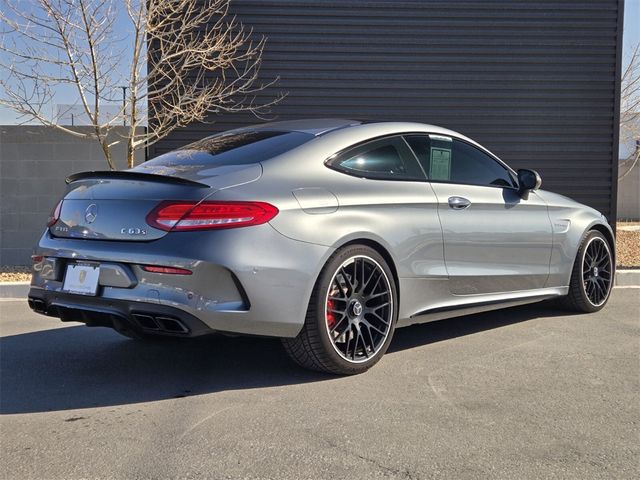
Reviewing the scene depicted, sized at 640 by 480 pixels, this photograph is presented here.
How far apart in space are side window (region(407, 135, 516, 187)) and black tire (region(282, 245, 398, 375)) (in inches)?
38.4

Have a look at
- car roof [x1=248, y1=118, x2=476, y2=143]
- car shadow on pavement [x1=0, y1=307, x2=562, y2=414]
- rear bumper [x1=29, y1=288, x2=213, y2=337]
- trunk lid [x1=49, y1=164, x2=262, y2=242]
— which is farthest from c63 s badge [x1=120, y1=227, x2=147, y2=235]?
car roof [x1=248, y1=118, x2=476, y2=143]

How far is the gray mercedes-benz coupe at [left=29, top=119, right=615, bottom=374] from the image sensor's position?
3387 mm

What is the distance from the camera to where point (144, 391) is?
Answer: 12.0 ft

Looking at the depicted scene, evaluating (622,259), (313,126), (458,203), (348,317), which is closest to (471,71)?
(622,259)

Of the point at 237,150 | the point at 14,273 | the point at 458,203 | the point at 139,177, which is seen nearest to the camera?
the point at 139,177

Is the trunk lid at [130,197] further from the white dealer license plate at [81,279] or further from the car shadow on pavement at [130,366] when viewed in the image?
the car shadow on pavement at [130,366]

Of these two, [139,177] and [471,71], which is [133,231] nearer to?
[139,177]

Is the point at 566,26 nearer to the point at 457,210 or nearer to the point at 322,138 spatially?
the point at 457,210

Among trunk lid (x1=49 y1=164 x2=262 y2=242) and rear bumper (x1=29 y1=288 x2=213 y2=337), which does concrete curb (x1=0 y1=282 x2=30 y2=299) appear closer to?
trunk lid (x1=49 y1=164 x2=262 y2=242)

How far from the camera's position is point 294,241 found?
353 cm

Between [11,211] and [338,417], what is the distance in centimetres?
795

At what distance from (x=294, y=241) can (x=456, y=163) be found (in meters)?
1.84

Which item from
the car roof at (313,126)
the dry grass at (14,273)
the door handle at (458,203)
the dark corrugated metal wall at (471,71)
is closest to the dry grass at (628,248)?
the dark corrugated metal wall at (471,71)

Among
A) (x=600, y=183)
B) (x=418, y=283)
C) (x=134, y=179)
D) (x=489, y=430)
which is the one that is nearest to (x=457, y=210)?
(x=418, y=283)
